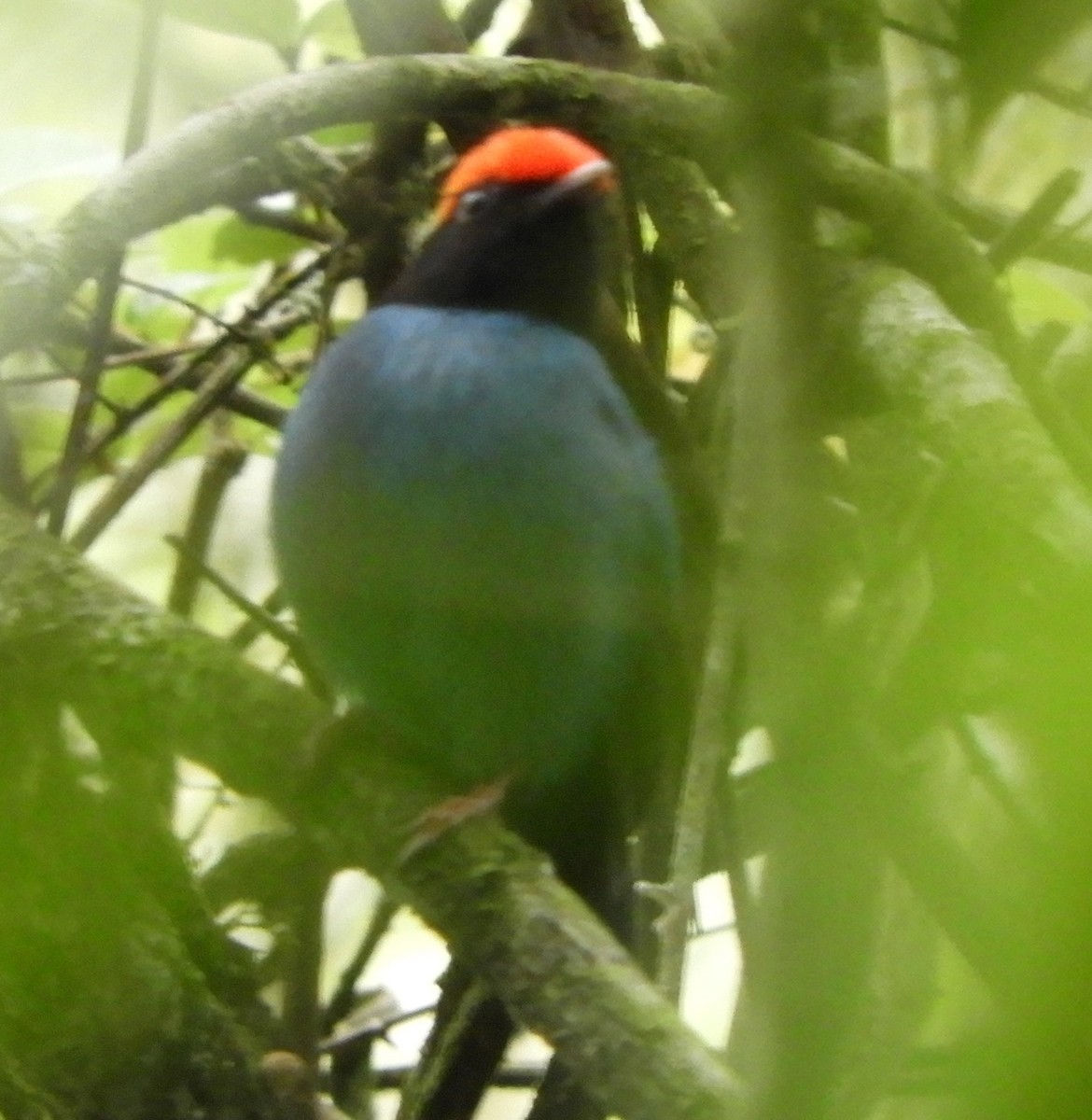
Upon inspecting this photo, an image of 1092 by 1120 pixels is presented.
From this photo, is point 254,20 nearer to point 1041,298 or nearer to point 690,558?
point 690,558

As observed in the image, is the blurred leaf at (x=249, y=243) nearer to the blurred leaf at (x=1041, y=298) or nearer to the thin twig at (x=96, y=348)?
the thin twig at (x=96, y=348)

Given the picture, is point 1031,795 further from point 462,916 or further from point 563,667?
point 563,667

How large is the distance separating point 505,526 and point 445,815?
0.39m

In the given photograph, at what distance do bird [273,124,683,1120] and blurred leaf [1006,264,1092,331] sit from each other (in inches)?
25.2

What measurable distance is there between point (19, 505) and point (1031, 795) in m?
1.94

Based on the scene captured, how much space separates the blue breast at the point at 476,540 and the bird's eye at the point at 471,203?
0.22 metres

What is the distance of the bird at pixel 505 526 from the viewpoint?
2.22 m

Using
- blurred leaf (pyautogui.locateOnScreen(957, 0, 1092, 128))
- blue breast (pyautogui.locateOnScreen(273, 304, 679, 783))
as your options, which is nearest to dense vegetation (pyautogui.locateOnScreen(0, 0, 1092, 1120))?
blurred leaf (pyautogui.locateOnScreen(957, 0, 1092, 128))

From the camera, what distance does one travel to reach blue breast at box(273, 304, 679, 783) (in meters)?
A: 2.21

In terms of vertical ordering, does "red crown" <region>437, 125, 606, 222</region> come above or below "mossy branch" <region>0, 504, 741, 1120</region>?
above

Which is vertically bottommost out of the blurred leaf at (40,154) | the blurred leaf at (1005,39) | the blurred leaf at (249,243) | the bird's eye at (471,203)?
the blurred leaf at (249,243)

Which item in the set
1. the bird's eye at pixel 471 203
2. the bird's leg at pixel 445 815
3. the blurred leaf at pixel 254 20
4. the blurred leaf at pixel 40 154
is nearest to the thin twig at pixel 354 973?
the bird's leg at pixel 445 815

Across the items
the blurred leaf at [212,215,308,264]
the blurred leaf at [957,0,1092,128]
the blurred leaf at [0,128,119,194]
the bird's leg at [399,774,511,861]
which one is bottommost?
the bird's leg at [399,774,511,861]

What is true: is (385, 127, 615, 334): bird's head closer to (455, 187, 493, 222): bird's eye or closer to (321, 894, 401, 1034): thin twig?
(455, 187, 493, 222): bird's eye
